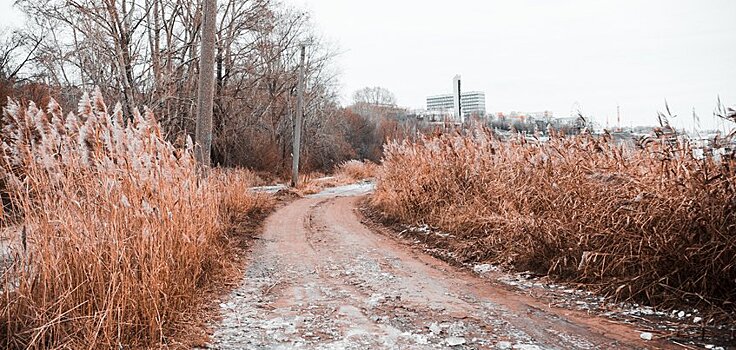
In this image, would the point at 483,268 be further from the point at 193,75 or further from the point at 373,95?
the point at 373,95

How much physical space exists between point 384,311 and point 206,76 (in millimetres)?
6841

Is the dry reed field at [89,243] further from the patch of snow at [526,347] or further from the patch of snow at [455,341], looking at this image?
the patch of snow at [526,347]

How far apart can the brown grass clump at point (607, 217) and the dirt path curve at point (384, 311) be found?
2.65 ft

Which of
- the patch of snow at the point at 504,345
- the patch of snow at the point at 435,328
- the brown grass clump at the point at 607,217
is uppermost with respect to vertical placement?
the brown grass clump at the point at 607,217

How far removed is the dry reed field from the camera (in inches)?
126

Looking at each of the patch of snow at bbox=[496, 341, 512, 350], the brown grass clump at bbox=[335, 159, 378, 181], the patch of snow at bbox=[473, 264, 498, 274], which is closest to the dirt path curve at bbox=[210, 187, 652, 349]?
the patch of snow at bbox=[496, 341, 512, 350]

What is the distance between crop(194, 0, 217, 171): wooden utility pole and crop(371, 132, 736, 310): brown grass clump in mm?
4406

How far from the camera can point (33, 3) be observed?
621 inches

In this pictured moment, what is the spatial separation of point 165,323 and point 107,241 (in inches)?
27.7

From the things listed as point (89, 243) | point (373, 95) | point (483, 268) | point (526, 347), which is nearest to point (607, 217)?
point (483, 268)

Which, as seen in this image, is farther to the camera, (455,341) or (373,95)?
(373,95)

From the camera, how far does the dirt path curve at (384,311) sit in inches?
148

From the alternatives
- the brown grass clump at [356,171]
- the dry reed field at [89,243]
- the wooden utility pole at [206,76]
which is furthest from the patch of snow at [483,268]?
the brown grass clump at [356,171]

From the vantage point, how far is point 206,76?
9.81 meters
